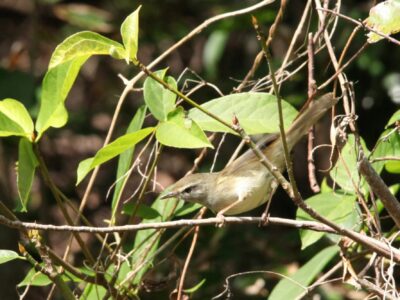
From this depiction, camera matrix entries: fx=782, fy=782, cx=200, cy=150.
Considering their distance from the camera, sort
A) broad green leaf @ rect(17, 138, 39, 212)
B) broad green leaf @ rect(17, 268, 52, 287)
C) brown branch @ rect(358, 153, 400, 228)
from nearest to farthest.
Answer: brown branch @ rect(358, 153, 400, 228) < broad green leaf @ rect(17, 138, 39, 212) < broad green leaf @ rect(17, 268, 52, 287)

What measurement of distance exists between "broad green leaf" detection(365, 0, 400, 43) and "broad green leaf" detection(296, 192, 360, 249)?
20.0 inches

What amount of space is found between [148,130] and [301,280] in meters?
0.86

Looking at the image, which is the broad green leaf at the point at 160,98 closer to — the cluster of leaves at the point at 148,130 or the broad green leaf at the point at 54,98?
the cluster of leaves at the point at 148,130

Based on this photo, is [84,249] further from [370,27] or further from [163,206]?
[370,27]

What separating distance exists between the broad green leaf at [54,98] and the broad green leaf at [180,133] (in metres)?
0.29

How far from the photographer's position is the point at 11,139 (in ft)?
13.3

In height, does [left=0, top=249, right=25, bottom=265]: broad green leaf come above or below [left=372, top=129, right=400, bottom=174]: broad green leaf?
below

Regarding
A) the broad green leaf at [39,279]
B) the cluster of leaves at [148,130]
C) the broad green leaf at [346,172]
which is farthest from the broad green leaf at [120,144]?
the broad green leaf at [346,172]

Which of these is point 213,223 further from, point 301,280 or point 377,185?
point 301,280

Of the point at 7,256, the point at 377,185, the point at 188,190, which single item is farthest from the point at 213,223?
the point at 188,190

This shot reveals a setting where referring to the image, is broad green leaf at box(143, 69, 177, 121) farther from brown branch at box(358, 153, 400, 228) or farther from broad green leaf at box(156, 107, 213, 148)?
brown branch at box(358, 153, 400, 228)

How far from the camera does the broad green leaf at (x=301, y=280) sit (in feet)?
7.75

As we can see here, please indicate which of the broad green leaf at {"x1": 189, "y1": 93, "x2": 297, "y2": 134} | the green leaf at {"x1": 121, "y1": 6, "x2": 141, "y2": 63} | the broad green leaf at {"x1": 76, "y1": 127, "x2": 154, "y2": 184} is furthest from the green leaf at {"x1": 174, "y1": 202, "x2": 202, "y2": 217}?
the green leaf at {"x1": 121, "y1": 6, "x2": 141, "y2": 63}

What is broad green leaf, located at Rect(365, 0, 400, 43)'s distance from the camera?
199 cm
